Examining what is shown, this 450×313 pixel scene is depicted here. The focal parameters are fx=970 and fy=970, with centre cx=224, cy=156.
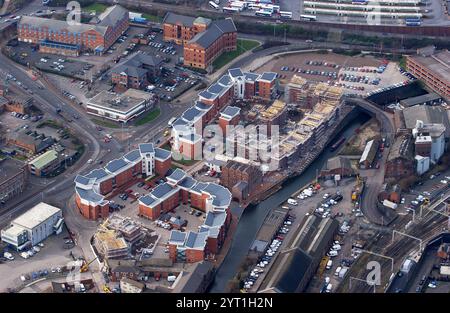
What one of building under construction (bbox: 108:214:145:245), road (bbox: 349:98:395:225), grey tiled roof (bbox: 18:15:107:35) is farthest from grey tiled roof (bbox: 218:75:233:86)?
building under construction (bbox: 108:214:145:245)

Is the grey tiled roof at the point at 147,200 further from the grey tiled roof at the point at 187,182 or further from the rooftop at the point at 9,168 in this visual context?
the rooftop at the point at 9,168

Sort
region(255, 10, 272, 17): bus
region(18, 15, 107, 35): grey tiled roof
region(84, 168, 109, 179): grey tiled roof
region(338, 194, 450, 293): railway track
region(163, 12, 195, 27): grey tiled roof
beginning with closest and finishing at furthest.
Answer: region(338, 194, 450, 293): railway track
region(84, 168, 109, 179): grey tiled roof
region(18, 15, 107, 35): grey tiled roof
region(163, 12, 195, 27): grey tiled roof
region(255, 10, 272, 17): bus

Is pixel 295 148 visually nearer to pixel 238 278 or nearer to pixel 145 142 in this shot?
pixel 145 142

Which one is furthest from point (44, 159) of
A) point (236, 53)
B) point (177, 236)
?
point (236, 53)

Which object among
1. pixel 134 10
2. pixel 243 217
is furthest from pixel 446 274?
pixel 134 10

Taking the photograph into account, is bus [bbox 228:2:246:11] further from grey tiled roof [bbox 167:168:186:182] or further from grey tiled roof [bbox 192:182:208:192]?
grey tiled roof [bbox 192:182:208:192]

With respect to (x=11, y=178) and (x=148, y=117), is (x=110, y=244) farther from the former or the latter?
(x=148, y=117)
